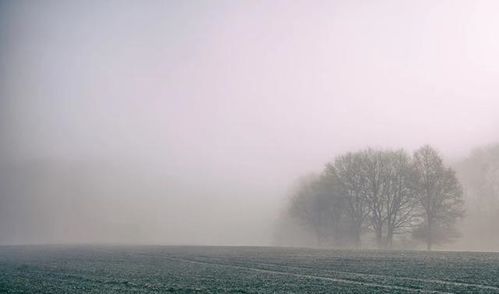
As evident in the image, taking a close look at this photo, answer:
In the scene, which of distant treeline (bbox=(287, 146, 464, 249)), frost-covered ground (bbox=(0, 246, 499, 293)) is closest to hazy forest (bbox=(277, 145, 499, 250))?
distant treeline (bbox=(287, 146, 464, 249))

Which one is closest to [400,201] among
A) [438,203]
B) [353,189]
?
[438,203]

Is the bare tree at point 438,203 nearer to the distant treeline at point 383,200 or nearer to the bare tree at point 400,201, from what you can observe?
the distant treeline at point 383,200

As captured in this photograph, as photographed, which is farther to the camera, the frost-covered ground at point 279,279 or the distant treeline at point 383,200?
the distant treeline at point 383,200

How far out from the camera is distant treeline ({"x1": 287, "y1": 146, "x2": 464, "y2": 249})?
7350cm

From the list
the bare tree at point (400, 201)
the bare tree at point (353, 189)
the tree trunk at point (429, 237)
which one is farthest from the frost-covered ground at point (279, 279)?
the bare tree at point (353, 189)

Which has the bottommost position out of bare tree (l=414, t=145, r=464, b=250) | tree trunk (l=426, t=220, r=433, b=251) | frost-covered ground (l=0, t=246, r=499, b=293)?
frost-covered ground (l=0, t=246, r=499, b=293)

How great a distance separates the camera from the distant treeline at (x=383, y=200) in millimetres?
73500

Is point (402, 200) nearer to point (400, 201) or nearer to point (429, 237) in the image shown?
point (400, 201)

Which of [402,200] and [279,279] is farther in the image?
[402,200]

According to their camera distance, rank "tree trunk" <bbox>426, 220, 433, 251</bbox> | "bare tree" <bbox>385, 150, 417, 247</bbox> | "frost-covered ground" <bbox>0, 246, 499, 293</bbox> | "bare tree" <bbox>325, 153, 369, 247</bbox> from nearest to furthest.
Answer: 1. "frost-covered ground" <bbox>0, 246, 499, 293</bbox>
2. "tree trunk" <bbox>426, 220, 433, 251</bbox>
3. "bare tree" <bbox>385, 150, 417, 247</bbox>
4. "bare tree" <bbox>325, 153, 369, 247</bbox>

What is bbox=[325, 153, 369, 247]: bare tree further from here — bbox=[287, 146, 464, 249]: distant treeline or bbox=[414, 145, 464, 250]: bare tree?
bbox=[414, 145, 464, 250]: bare tree

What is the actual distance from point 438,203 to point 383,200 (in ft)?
33.0

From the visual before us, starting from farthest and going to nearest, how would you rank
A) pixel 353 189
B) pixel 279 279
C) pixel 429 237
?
pixel 353 189 < pixel 429 237 < pixel 279 279

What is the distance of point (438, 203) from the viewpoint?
7356 centimetres
